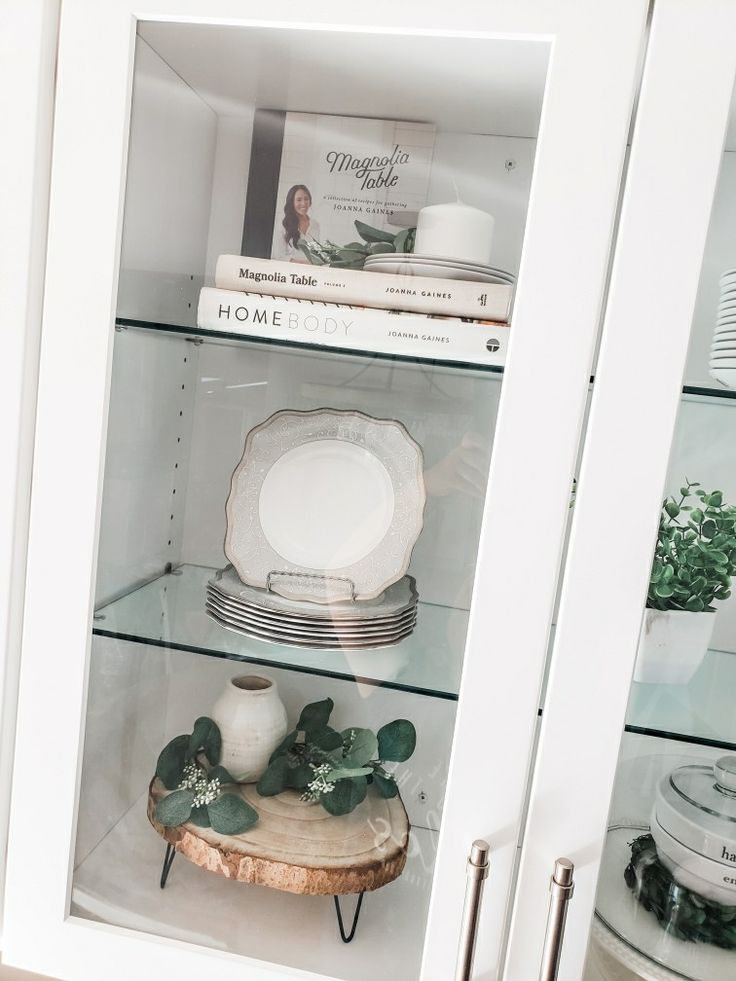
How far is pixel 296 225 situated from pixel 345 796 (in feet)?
1.81

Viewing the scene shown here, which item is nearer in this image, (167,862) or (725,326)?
(725,326)

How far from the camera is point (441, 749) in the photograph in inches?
27.8

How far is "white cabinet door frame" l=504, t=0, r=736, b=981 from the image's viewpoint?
599 millimetres

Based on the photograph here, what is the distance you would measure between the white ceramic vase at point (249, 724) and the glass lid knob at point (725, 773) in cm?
41

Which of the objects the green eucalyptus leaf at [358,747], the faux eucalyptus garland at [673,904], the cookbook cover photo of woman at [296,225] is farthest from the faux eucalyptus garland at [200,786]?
the cookbook cover photo of woman at [296,225]

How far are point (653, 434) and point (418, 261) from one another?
257 millimetres

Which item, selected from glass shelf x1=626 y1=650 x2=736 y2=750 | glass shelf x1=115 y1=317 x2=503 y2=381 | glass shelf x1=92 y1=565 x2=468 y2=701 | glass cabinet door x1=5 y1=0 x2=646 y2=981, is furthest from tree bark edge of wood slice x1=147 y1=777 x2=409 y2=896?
glass shelf x1=115 y1=317 x2=503 y2=381

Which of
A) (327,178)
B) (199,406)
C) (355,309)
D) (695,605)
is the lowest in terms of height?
(695,605)

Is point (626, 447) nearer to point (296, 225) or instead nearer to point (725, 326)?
point (725, 326)

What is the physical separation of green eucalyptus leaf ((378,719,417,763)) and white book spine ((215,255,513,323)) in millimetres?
383

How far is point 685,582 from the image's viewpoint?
2.20 ft

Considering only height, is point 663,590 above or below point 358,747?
above

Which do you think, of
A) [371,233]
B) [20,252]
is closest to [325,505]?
[371,233]

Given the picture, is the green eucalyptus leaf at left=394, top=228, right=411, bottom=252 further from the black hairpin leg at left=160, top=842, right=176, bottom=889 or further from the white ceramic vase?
the black hairpin leg at left=160, top=842, right=176, bottom=889
